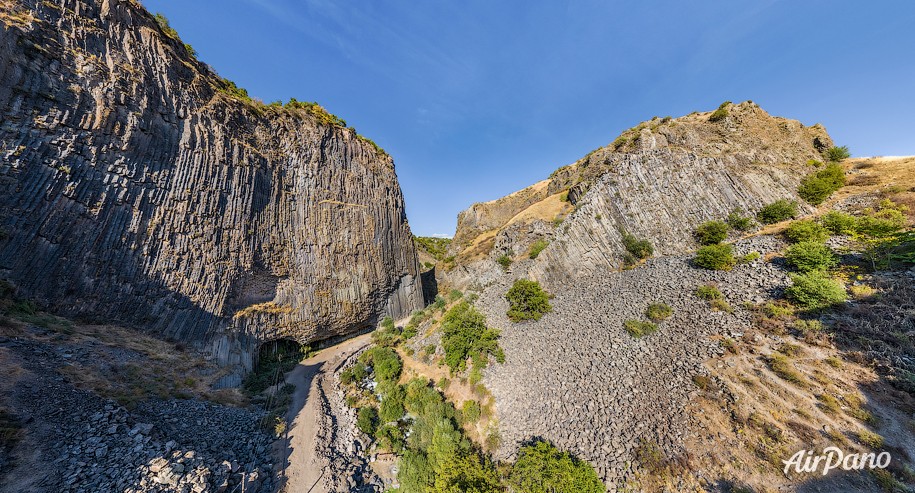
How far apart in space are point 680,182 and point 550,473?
73.5ft

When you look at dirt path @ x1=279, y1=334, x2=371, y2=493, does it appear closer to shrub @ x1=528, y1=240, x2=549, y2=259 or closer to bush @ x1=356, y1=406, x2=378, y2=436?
bush @ x1=356, y1=406, x2=378, y2=436

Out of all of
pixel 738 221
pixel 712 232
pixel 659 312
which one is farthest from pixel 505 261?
pixel 738 221

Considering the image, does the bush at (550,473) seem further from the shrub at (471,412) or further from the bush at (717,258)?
the bush at (717,258)

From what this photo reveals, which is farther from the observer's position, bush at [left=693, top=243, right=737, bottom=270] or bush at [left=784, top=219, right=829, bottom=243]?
bush at [left=693, top=243, right=737, bottom=270]

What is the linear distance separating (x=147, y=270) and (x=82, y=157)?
6.32m

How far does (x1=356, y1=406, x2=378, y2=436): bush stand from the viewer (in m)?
14.7

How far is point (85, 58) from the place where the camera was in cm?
1364

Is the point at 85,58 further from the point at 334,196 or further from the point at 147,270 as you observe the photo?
the point at 334,196

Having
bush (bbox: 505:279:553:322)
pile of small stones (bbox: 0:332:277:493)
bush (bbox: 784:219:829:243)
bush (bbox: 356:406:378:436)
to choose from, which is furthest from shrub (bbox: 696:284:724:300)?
pile of small stones (bbox: 0:332:277:493)

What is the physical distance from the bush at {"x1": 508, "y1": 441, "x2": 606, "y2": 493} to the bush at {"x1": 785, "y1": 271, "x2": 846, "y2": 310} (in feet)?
37.6

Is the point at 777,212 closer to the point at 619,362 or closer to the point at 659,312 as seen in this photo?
the point at 659,312

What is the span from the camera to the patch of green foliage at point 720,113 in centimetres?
2249

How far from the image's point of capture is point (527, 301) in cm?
1922

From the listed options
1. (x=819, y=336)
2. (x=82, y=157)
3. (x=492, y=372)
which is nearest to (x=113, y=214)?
(x=82, y=157)
